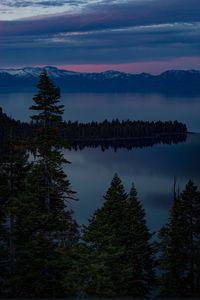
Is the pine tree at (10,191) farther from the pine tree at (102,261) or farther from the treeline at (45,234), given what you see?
the pine tree at (102,261)

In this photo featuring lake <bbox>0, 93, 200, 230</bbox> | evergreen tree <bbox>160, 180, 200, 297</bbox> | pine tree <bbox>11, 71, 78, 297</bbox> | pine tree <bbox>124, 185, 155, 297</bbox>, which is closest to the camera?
pine tree <bbox>11, 71, 78, 297</bbox>

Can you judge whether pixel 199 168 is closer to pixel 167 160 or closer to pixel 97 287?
pixel 167 160

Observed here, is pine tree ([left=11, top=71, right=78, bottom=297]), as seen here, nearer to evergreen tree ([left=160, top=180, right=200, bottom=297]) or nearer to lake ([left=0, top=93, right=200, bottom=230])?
evergreen tree ([left=160, top=180, right=200, bottom=297])

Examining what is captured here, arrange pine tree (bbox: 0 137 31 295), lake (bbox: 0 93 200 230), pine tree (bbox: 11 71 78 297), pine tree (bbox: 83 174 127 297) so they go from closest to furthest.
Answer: pine tree (bbox: 83 174 127 297)
pine tree (bbox: 0 137 31 295)
pine tree (bbox: 11 71 78 297)
lake (bbox: 0 93 200 230)

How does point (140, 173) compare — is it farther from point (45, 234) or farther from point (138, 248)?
point (45, 234)

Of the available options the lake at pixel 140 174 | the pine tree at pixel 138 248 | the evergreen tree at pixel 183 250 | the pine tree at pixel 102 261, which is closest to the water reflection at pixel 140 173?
the lake at pixel 140 174

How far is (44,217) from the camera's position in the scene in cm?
2498

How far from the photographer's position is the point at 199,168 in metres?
134

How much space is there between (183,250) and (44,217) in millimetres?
14512

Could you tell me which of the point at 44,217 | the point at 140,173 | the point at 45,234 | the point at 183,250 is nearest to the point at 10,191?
the point at 44,217

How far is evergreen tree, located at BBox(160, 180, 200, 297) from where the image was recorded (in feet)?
116

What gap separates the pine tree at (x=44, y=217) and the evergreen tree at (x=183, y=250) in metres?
11.5

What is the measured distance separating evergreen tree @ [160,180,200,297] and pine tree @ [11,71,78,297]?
11454mm

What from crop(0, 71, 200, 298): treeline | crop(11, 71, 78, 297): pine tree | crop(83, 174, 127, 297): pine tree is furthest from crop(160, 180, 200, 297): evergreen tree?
crop(11, 71, 78, 297): pine tree
